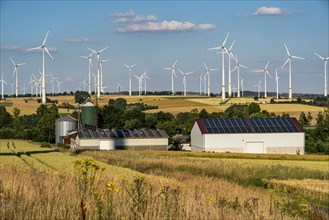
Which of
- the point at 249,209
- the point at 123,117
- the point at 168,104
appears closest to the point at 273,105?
the point at 168,104

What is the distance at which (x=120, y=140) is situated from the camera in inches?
3285

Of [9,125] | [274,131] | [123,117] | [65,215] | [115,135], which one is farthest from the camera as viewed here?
[9,125]

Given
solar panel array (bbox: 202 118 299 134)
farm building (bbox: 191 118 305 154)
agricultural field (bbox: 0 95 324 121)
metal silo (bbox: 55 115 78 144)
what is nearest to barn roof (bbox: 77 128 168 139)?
farm building (bbox: 191 118 305 154)

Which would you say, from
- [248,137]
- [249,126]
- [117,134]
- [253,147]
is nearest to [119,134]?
[117,134]

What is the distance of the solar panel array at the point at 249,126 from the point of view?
2995 inches

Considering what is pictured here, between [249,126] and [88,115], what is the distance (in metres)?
35.0

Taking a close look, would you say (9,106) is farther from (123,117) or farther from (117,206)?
(117,206)

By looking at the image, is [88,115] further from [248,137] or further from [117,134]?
[248,137]

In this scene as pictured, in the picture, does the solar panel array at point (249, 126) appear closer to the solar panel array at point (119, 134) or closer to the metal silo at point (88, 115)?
the solar panel array at point (119, 134)

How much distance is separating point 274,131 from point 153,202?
221 ft

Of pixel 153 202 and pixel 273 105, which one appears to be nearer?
pixel 153 202

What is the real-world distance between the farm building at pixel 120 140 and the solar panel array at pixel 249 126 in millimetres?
10050

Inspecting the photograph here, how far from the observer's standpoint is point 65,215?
9766 mm

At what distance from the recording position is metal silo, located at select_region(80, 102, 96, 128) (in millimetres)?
102900
